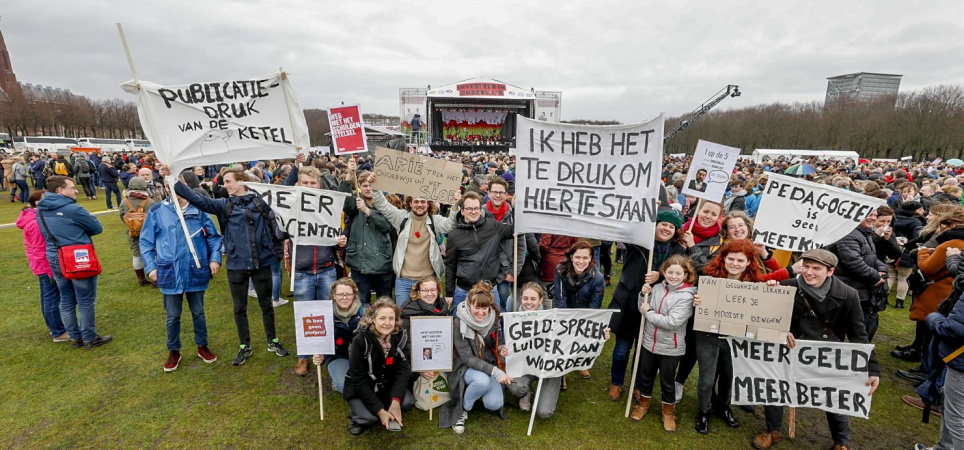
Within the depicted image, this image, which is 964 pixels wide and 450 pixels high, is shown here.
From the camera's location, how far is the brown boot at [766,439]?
3.93 metres

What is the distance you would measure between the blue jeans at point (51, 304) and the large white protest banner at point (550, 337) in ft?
20.0

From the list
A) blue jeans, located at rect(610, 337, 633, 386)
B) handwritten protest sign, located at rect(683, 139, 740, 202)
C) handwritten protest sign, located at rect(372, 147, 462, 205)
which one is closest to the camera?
blue jeans, located at rect(610, 337, 633, 386)

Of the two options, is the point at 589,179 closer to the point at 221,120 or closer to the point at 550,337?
the point at 550,337

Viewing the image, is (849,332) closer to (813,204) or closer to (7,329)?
(813,204)

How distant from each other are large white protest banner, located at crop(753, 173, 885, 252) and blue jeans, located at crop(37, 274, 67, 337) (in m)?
8.82

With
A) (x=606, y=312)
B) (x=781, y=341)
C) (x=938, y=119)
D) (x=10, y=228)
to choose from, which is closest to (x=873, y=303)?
(x=781, y=341)

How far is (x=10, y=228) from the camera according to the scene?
12.7 metres

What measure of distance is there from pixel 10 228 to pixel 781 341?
19.3 meters

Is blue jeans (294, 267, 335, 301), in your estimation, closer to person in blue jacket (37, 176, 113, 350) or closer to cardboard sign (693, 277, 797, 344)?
person in blue jacket (37, 176, 113, 350)

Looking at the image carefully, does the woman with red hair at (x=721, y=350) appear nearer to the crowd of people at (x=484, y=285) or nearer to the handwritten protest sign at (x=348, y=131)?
the crowd of people at (x=484, y=285)

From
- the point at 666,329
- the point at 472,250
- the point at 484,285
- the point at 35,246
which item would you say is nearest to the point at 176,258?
the point at 35,246

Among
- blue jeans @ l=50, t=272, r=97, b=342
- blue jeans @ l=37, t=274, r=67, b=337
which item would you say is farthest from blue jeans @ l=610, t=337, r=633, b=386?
blue jeans @ l=37, t=274, r=67, b=337

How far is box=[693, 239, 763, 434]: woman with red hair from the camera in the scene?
397 centimetres

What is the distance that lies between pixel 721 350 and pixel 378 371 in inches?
138
